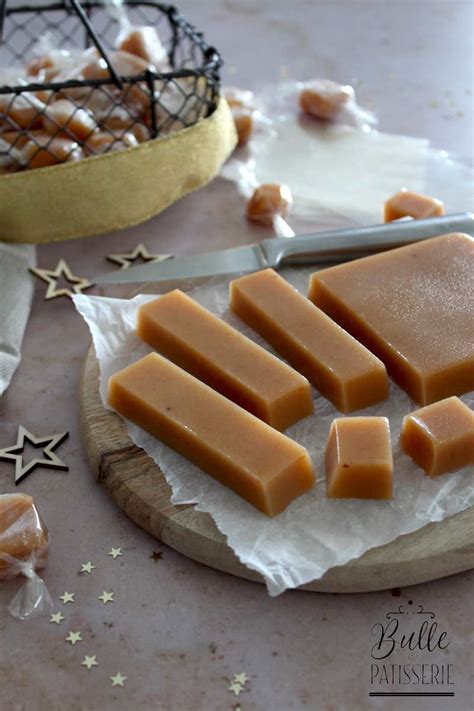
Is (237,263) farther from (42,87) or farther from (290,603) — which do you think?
(290,603)

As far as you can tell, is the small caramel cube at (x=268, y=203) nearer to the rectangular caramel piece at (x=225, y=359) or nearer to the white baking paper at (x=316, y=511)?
the rectangular caramel piece at (x=225, y=359)

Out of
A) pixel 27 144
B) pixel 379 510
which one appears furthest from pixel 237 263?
pixel 379 510

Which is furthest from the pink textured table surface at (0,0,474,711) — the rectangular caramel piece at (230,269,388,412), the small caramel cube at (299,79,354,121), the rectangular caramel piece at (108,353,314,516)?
the small caramel cube at (299,79,354,121)

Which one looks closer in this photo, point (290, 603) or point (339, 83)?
point (290, 603)

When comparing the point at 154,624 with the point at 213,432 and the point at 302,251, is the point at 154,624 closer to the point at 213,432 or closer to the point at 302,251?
the point at 213,432

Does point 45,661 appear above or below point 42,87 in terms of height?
below

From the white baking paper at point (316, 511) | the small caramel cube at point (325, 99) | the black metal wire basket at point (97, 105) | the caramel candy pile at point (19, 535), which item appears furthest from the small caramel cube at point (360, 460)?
A: the small caramel cube at point (325, 99)
